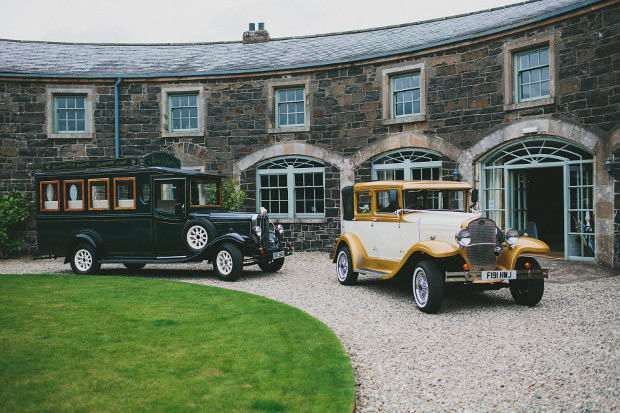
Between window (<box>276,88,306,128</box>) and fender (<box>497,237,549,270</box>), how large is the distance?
9.23 m

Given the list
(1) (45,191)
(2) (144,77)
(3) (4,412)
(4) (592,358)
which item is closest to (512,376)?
(4) (592,358)

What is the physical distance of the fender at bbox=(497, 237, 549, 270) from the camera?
7.12m

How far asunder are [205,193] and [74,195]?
2796 mm

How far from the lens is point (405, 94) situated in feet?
46.4

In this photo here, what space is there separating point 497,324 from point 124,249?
25.1 ft

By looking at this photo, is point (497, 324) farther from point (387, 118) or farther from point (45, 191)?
point (45, 191)

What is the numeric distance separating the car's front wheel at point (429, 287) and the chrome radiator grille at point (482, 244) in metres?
0.56

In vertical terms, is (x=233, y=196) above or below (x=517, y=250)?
above

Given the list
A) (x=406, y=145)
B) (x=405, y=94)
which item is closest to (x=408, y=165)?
(x=406, y=145)

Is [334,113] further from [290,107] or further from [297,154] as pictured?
[297,154]

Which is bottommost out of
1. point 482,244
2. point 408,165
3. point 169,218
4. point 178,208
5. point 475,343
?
point 475,343

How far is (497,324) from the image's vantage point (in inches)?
250

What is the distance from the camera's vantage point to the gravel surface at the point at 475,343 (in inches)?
161

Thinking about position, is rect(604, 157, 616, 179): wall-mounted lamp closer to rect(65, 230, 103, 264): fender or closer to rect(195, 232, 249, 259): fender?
rect(195, 232, 249, 259): fender
